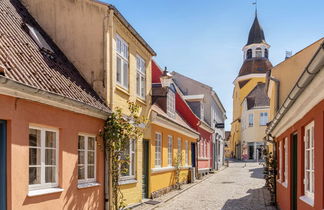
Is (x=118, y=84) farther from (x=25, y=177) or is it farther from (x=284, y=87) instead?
(x=284, y=87)

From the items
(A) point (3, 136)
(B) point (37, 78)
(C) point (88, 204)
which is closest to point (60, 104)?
(B) point (37, 78)

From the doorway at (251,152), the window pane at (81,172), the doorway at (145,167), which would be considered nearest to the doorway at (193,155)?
the doorway at (145,167)

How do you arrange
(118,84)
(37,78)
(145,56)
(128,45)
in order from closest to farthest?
(37,78) → (118,84) → (128,45) → (145,56)

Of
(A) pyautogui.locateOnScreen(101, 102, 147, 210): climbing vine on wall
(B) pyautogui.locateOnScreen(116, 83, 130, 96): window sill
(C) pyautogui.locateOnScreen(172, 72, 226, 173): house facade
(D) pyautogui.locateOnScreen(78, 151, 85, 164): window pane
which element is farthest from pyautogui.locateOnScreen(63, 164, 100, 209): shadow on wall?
(C) pyautogui.locateOnScreen(172, 72, 226, 173): house facade

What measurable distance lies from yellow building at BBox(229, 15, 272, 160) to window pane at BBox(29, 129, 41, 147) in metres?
41.8

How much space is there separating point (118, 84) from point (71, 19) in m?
2.16

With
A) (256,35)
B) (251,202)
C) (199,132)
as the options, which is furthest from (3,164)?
(256,35)

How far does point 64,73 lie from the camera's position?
8148mm

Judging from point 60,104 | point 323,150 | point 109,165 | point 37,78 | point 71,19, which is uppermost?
point 71,19

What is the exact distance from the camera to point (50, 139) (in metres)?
6.67

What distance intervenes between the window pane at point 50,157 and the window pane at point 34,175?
0.31 m

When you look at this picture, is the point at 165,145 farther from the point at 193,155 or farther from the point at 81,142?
the point at 193,155

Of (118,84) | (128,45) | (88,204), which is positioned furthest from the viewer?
(128,45)

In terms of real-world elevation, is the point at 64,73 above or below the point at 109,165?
above
